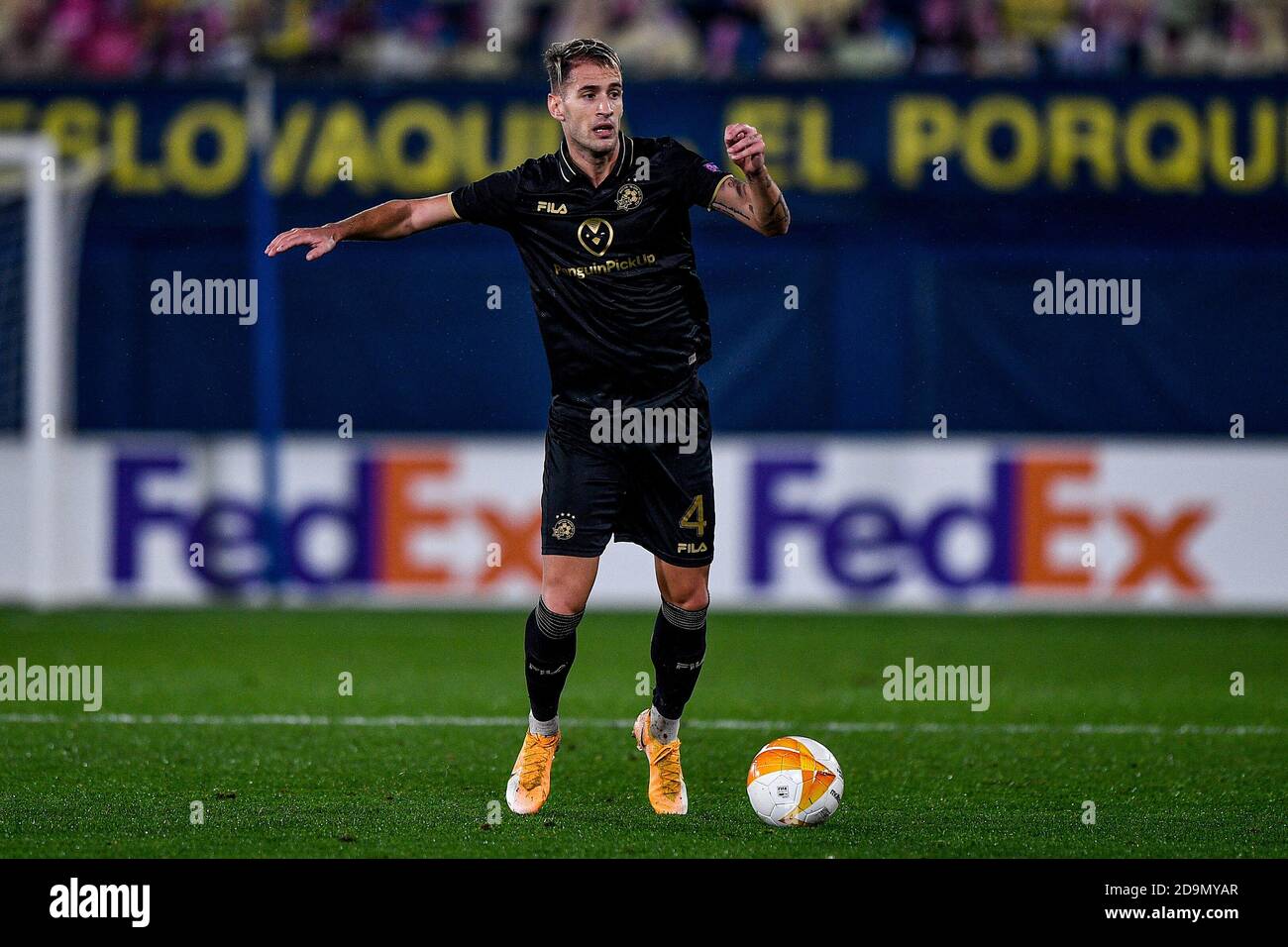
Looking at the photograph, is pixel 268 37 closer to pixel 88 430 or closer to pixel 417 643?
pixel 88 430

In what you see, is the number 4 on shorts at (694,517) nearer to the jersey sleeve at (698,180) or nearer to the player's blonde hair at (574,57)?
the jersey sleeve at (698,180)

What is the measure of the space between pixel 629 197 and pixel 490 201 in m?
0.42

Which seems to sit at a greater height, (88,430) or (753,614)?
(88,430)

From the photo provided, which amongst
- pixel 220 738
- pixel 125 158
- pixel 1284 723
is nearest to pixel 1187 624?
pixel 1284 723

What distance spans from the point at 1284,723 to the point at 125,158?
24.8 ft

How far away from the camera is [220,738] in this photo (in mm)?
7043

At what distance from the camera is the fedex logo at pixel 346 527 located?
1158 centimetres

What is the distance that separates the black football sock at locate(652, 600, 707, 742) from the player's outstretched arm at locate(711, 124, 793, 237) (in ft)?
3.79
